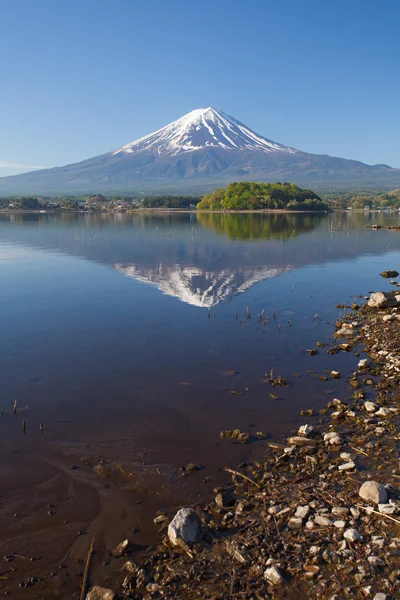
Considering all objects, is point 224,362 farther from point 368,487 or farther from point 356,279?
point 356,279

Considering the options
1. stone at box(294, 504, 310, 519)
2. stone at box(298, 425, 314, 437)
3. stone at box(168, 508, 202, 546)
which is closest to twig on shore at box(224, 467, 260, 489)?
stone at box(294, 504, 310, 519)

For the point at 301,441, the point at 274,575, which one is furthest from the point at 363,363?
the point at 274,575

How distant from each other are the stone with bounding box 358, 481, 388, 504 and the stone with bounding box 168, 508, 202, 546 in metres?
2.21

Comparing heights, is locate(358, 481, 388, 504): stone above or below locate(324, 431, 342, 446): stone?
above

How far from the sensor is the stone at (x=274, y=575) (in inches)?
197

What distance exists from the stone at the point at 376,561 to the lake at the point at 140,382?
255cm

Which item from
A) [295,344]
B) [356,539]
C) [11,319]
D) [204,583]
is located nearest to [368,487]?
[356,539]

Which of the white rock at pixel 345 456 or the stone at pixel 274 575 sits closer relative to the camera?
the stone at pixel 274 575

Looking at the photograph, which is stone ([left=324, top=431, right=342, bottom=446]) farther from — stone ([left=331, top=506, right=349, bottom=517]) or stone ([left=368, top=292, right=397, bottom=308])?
stone ([left=368, top=292, right=397, bottom=308])

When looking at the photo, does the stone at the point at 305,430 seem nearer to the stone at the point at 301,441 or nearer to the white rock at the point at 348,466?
the stone at the point at 301,441

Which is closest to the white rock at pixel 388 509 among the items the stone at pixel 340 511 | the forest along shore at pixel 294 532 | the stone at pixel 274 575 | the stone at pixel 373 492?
the forest along shore at pixel 294 532

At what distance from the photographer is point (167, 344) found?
45.4ft

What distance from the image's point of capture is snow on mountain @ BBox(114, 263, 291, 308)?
2083cm

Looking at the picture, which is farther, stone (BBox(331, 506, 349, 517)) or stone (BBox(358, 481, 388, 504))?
stone (BBox(358, 481, 388, 504))
